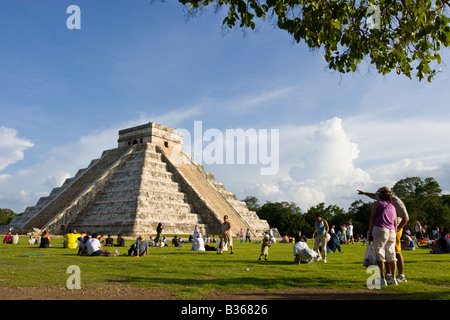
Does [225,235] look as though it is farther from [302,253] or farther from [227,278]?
[227,278]

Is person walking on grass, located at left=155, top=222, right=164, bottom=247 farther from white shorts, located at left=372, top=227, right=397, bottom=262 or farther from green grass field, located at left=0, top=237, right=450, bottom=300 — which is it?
white shorts, located at left=372, top=227, right=397, bottom=262

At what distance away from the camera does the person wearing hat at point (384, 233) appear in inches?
270

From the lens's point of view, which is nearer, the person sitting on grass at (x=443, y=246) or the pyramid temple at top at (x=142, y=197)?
the person sitting on grass at (x=443, y=246)

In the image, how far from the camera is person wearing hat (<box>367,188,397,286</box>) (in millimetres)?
6852

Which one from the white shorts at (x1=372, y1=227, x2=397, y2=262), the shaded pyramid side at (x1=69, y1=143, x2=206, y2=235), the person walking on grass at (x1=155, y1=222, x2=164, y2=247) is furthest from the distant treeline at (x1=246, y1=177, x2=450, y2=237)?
the white shorts at (x1=372, y1=227, x2=397, y2=262)

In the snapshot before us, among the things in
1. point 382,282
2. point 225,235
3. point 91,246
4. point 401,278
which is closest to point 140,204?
point 225,235

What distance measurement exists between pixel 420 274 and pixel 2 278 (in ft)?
31.9

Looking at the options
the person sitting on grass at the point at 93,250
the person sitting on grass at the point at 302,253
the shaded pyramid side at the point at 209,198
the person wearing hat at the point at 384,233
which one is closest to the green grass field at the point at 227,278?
the person wearing hat at the point at 384,233

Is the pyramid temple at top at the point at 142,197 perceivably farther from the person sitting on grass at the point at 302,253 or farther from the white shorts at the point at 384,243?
the white shorts at the point at 384,243

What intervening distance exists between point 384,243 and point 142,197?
28399mm

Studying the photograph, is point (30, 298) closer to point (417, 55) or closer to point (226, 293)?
point (226, 293)

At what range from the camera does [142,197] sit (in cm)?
3303

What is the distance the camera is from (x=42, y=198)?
44.6 m
